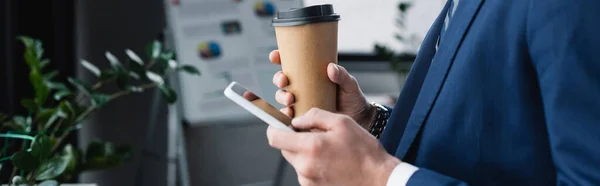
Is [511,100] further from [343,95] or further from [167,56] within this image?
[167,56]

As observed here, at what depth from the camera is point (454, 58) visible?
851 millimetres

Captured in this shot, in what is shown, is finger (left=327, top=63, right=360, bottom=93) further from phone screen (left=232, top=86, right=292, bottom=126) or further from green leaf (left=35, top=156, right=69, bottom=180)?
green leaf (left=35, top=156, right=69, bottom=180)

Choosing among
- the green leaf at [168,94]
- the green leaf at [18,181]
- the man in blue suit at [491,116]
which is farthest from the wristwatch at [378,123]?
the green leaf at [168,94]

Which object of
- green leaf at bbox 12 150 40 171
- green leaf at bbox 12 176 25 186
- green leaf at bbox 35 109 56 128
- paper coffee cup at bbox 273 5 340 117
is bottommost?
green leaf at bbox 35 109 56 128

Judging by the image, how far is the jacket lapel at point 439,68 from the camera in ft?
2.77

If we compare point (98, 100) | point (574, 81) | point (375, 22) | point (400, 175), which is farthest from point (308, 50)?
point (375, 22)

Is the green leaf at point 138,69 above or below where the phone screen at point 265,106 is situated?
below

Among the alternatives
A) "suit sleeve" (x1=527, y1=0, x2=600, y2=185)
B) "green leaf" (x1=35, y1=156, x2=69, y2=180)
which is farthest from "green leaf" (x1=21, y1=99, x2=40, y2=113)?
"suit sleeve" (x1=527, y1=0, x2=600, y2=185)

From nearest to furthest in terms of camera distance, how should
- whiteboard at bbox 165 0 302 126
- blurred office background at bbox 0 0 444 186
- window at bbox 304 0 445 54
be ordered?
1. blurred office background at bbox 0 0 444 186
2. whiteboard at bbox 165 0 302 126
3. window at bbox 304 0 445 54

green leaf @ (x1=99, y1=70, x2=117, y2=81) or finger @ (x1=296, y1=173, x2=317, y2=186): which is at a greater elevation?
finger @ (x1=296, y1=173, x2=317, y2=186)

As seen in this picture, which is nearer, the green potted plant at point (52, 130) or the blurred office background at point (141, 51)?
the green potted plant at point (52, 130)

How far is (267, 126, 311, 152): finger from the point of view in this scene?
2.52ft

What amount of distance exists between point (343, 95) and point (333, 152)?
0.31 meters

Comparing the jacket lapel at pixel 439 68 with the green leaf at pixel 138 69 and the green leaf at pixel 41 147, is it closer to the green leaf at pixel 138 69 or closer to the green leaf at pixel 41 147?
the green leaf at pixel 41 147
